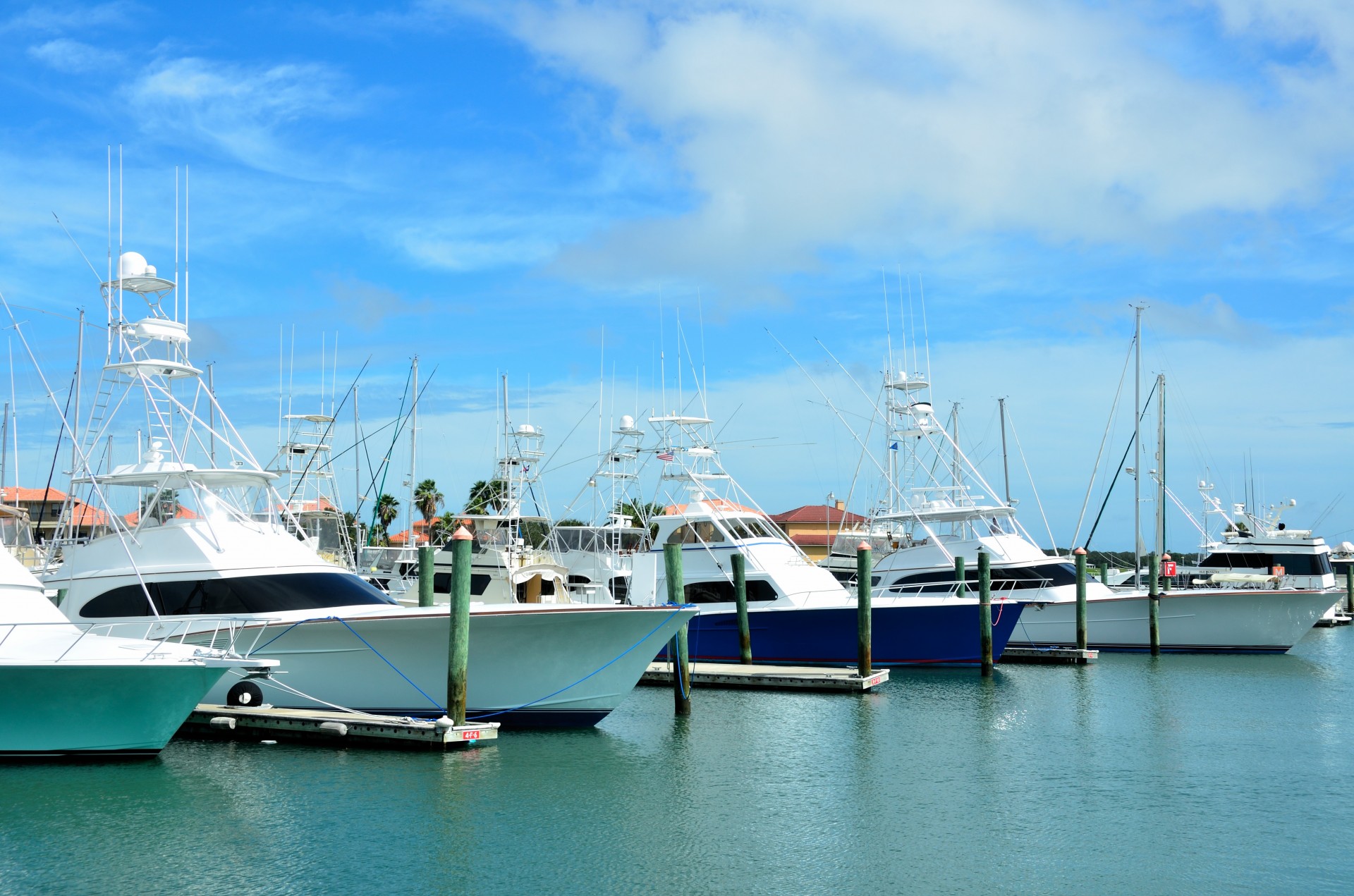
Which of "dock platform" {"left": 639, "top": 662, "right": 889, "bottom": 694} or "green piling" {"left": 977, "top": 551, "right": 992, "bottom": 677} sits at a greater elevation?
"green piling" {"left": 977, "top": 551, "right": 992, "bottom": 677}

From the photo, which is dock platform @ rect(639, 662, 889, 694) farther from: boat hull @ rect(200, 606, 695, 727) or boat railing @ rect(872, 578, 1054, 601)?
boat railing @ rect(872, 578, 1054, 601)

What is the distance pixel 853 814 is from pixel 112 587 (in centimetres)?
1111

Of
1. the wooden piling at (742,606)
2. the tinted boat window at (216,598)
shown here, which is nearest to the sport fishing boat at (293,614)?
the tinted boat window at (216,598)

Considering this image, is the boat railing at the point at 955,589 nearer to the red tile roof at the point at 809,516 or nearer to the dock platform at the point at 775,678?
the dock platform at the point at 775,678

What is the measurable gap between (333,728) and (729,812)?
582 cm

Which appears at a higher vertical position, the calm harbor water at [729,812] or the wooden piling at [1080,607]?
the wooden piling at [1080,607]

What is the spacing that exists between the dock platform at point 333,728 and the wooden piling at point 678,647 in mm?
3558

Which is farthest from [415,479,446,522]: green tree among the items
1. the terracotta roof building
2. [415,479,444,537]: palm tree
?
the terracotta roof building

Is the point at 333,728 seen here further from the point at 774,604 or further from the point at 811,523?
the point at 811,523

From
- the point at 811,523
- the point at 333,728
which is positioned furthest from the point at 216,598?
the point at 811,523

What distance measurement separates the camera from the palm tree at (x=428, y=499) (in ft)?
195

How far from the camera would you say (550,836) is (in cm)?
1232

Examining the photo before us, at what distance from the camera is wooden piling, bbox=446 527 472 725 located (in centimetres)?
1595

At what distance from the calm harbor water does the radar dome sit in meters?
7.05
